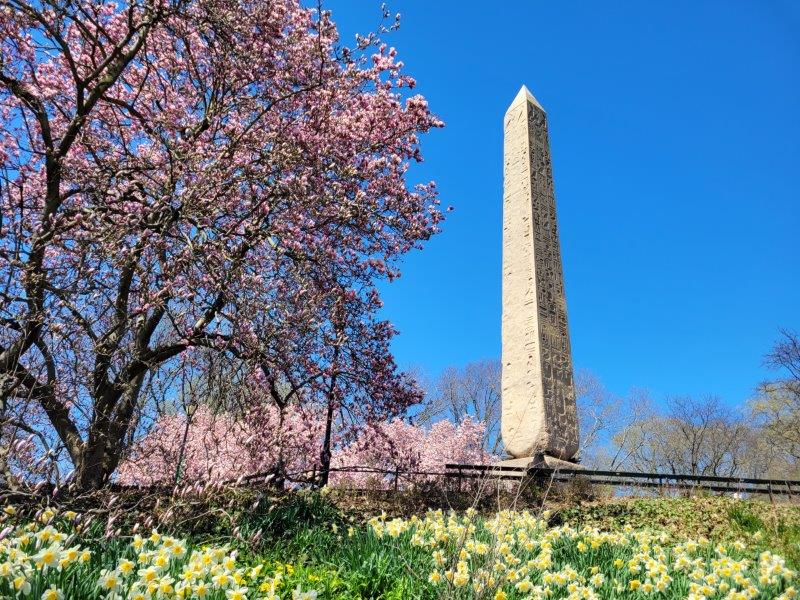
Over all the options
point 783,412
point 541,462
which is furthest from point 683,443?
point 541,462

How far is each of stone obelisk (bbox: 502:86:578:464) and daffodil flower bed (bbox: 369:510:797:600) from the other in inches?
264

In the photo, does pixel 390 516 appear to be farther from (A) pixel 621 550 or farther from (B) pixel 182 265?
(B) pixel 182 265

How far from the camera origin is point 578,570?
4371mm

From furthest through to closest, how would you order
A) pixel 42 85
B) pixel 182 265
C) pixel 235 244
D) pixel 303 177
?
pixel 42 85
pixel 235 244
pixel 303 177
pixel 182 265

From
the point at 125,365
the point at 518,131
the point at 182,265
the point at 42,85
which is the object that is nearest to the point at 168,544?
the point at 182,265

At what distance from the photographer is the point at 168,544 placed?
3365mm

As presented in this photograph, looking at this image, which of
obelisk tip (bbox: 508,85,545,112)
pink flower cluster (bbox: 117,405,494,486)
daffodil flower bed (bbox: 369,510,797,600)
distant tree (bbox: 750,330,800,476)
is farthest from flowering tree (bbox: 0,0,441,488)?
distant tree (bbox: 750,330,800,476)

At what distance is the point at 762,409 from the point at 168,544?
3403 cm

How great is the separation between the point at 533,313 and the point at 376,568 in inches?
361

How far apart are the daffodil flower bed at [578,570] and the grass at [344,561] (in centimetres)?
1

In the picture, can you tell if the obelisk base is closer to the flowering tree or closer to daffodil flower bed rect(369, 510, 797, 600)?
the flowering tree

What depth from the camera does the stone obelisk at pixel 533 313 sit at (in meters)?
12.1

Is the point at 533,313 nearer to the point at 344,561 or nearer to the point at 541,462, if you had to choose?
the point at 541,462

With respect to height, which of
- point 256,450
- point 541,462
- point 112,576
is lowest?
point 112,576
